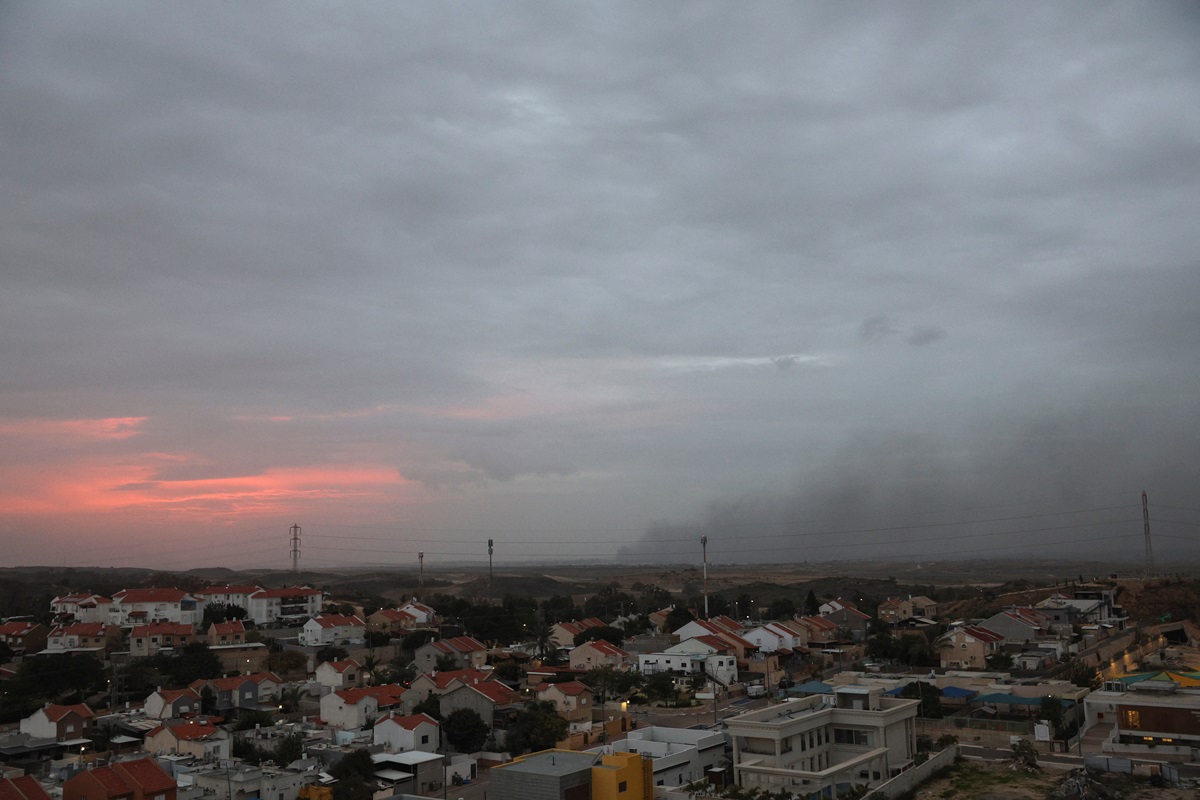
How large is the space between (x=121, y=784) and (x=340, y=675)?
18.1 m

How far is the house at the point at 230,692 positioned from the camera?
36.9 m

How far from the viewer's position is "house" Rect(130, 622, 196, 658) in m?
48.7

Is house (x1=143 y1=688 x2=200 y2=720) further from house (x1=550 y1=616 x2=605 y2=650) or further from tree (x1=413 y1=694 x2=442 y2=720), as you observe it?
house (x1=550 y1=616 x2=605 y2=650)

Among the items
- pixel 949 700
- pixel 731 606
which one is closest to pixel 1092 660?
pixel 949 700

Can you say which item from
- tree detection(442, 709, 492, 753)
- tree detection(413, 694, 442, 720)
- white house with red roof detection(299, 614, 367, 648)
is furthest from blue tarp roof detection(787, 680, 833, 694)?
white house with red roof detection(299, 614, 367, 648)

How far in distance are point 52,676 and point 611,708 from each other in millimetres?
23674

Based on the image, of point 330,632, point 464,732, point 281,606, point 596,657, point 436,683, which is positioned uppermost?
point 281,606

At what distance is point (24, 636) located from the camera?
51.1 metres

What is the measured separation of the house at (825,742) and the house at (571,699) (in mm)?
10169

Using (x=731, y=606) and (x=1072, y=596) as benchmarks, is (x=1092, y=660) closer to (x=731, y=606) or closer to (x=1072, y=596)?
(x=1072, y=596)

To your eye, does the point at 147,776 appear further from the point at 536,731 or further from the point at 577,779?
the point at 536,731

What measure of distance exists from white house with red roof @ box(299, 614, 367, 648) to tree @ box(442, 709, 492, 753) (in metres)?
23.1

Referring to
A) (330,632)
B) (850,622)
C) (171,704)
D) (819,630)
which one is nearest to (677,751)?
(171,704)

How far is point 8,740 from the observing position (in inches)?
1228
